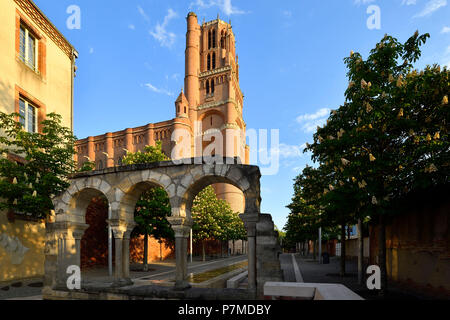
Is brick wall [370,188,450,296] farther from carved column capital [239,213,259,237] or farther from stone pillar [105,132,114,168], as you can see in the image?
stone pillar [105,132,114,168]

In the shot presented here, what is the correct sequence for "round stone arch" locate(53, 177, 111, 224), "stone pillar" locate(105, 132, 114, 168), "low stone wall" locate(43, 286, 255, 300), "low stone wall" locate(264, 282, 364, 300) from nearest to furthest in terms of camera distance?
"low stone wall" locate(264, 282, 364, 300)
"low stone wall" locate(43, 286, 255, 300)
"round stone arch" locate(53, 177, 111, 224)
"stone pillar" locate(105, 132, 114, 168)

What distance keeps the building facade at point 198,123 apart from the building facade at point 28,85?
98.4ft

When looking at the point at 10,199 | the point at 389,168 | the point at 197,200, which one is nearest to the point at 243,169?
the point at 389,168

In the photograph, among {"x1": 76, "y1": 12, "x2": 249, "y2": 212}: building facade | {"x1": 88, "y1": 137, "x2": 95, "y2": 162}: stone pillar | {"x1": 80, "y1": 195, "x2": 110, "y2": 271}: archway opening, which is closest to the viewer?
{"x1": 80, "y1": 195, "x2": 110, "y2": 271}: archway opening

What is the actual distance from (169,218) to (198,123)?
151 ft

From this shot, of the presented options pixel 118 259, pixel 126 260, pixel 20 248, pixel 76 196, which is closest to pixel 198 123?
pixel 20 248

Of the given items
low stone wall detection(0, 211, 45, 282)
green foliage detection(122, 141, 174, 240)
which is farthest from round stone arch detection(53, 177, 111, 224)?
green foliage detection(122, 141, 174, 240)

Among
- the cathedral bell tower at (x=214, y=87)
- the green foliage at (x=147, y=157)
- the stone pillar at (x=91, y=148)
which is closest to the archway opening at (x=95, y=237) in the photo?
the green foliage at (x=147, y=157)

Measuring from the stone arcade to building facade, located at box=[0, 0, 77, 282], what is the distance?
5265 millimetres

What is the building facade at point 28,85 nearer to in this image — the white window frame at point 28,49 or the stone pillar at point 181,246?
the white window frame at point 28,49

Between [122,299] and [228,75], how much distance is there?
51.8 meters

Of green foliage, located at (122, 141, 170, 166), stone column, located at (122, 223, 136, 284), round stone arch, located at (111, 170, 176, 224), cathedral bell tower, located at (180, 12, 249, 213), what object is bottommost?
stone column, located at (122, 223, 136, 284)

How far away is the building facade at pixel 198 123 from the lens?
5209cm

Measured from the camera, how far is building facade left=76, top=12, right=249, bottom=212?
171 feet
